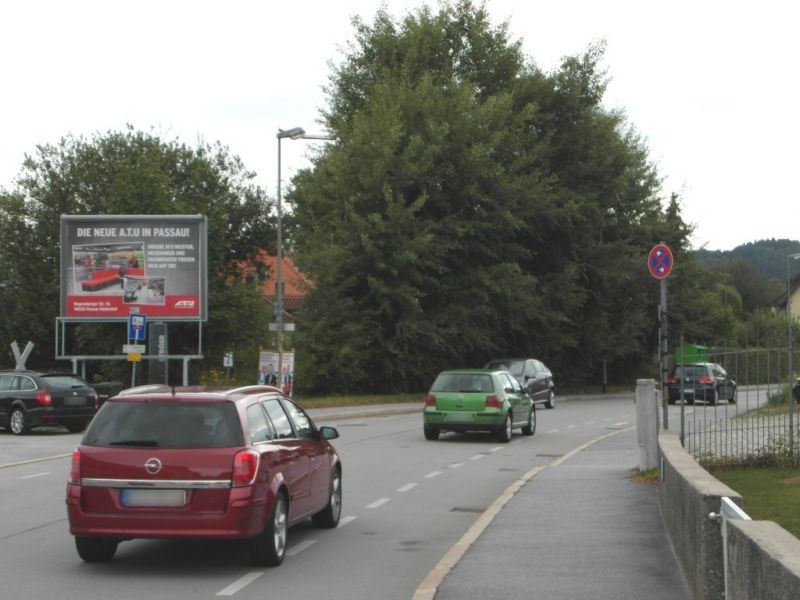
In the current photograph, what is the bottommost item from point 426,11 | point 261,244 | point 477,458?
point 477,458

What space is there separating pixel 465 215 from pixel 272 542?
118 feet

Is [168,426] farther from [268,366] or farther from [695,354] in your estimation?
[268,366]

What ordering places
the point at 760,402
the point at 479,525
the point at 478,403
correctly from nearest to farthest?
1. the point at 479,525
2. the point at 760,402
3. the point at 478,403

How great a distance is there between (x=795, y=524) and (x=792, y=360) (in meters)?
5.12

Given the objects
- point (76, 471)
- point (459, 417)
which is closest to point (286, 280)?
point (459, 417)

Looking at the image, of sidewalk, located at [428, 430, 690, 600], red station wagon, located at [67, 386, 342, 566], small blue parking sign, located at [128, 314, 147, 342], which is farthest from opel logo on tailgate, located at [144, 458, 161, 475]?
small blue parking sign, located at [128, 314, 147, 342]

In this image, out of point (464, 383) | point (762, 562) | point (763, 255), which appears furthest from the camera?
point (763, 255)

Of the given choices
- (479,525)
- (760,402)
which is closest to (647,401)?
(760,402)

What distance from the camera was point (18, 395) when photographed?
81.9 ft

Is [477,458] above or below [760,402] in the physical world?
below

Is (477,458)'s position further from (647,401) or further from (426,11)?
(426,11)

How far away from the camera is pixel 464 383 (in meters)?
22.9

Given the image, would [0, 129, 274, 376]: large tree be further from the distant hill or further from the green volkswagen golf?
the distant hill

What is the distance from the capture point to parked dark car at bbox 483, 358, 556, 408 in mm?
36219
